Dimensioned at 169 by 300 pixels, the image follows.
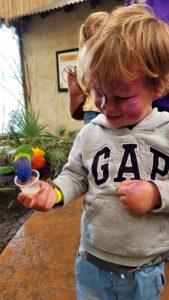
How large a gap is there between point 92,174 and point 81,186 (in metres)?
0.07

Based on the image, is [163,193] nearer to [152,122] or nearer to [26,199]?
[152,122]

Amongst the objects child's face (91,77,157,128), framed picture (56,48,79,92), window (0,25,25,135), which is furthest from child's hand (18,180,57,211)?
window (0,25,25,135)

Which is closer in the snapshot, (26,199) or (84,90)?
(26,199)

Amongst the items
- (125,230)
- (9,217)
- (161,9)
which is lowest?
(9,217)

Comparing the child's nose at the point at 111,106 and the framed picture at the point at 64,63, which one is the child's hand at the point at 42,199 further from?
the framed picture at the point at 64,63

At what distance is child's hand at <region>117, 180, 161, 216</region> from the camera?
69 centimetres

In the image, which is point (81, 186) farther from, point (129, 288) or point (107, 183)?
point (129, 288)

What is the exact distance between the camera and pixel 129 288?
811 mm

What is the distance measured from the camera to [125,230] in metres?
0.76

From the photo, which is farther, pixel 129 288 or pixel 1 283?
pixel 1 283

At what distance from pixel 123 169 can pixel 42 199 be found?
22 cm

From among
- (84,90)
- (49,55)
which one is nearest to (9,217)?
(84,90)

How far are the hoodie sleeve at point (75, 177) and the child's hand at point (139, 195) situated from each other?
6.2 inches

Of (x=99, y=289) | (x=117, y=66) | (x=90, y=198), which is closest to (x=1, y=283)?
(x=99, y=289)
